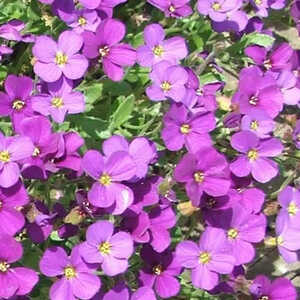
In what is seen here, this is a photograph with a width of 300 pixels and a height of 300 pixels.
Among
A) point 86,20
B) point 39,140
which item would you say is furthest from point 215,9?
point 39,140

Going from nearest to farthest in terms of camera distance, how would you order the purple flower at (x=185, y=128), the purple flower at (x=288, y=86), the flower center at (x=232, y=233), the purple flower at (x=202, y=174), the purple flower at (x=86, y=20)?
1. the purple flower at (x=202, y=174)
2. the flower center at (x=232, y=233)
3. the purple flower at (x=185, y=128)
4. the purple flower at (x=86, y=20)
5. the purple flower at (x=288, y=86)

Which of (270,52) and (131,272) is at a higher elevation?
(270,52)

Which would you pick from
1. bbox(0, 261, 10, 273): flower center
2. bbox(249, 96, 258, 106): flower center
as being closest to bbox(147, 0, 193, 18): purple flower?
bbox(249, 96, 258, 106): flower center

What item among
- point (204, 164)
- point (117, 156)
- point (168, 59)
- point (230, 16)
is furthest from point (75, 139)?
point (230, 16)

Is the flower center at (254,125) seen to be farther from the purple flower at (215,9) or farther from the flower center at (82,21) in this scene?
the flower center at (82,21)

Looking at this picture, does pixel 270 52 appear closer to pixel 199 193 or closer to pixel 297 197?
pixel 297 197

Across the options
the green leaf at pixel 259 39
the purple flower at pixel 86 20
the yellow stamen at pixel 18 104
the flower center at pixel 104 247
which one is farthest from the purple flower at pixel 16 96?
the green leaf at pixel 259 39
